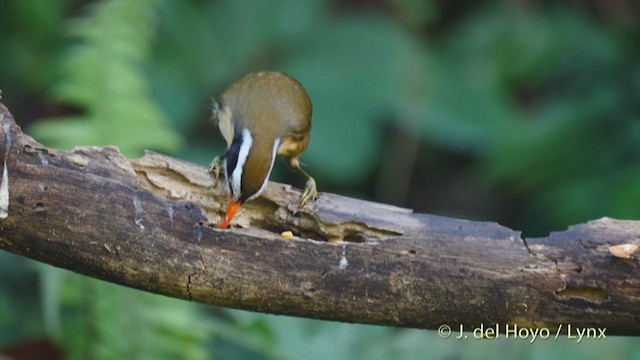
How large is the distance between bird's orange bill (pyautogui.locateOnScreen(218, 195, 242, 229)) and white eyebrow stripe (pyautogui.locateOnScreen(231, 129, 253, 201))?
12mm

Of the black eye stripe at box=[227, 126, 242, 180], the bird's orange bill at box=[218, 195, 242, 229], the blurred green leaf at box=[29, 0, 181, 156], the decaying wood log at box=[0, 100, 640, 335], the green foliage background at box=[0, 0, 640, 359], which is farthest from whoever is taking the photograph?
the green foliage background at box=[0, 0, 640, 359]

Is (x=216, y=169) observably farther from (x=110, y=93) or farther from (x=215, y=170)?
(x=110, y=93)

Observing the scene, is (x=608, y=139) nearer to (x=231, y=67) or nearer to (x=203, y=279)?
(x=231, y=67)

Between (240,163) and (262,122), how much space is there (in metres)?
0.48

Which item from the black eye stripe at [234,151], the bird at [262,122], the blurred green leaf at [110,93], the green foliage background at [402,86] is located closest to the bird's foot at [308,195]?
the bird at [262,122]

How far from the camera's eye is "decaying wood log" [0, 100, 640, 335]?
237 centimetres

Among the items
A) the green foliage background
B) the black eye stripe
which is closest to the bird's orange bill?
the black eye stripe

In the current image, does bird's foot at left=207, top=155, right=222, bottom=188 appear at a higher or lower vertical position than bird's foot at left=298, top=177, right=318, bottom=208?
higher

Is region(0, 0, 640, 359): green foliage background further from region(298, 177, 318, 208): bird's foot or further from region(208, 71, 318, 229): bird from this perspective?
region(298, 177, 318, 208): bird's foot

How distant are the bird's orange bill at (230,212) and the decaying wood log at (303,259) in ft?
0.20

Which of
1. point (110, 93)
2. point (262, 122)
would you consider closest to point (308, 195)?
point (262, 122)

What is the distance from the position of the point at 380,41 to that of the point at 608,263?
13.2ft

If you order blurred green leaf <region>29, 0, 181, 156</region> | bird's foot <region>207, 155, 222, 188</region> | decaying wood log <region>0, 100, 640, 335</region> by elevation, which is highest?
blurred green leaf <region>29, 0, 181, 156</region>

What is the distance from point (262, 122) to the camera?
330 centimetres
